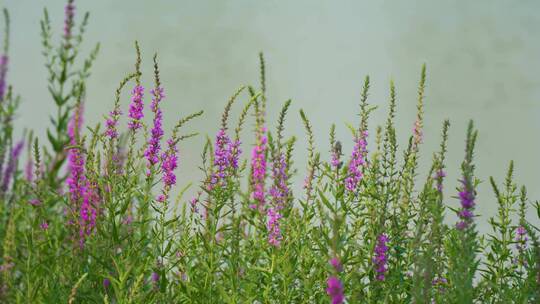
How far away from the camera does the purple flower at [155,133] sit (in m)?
5.26

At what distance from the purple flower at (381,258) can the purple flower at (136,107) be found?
7.06ft

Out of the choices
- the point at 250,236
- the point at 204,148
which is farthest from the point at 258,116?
the point at 250,236

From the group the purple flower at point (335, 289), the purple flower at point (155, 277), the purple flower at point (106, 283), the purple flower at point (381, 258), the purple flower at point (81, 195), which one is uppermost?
the purple flower at point (81, 195)

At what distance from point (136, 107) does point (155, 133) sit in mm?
289

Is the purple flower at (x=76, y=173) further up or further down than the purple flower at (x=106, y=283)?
further up

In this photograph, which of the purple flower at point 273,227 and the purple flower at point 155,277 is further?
the purple flower at point 273,227

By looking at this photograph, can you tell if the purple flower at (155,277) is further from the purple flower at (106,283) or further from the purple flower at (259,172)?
the purple flower at (259,172)

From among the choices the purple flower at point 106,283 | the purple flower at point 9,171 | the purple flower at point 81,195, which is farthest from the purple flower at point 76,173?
the purple flower at point 106,283

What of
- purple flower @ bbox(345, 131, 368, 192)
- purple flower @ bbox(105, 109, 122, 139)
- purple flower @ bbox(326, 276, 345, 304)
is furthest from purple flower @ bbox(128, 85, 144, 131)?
purple flower @ bbox(326, 276, 345, 304)

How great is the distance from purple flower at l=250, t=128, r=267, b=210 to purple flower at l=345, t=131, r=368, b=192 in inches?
36.0

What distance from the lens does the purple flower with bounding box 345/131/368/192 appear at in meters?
5.65

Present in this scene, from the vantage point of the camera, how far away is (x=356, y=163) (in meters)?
5.92

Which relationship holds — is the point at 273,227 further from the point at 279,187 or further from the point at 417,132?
the point at 417,132

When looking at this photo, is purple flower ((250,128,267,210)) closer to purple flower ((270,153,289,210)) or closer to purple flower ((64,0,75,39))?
purple flower ((270,153,289,210))
